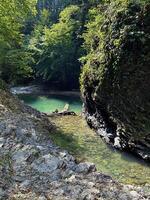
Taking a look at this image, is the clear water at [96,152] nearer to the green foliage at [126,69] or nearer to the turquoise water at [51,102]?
the green foliage at [126,69]

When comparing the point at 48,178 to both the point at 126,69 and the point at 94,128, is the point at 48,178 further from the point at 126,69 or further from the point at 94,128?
the point at 94,128

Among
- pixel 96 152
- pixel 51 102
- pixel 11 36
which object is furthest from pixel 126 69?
pixel 51 102

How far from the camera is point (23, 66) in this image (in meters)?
35.5

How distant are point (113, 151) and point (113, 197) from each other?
11.2 m

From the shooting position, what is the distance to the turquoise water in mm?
46019

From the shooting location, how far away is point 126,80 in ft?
75.5

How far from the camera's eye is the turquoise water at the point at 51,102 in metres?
46.0

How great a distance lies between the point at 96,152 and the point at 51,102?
92.8 ft

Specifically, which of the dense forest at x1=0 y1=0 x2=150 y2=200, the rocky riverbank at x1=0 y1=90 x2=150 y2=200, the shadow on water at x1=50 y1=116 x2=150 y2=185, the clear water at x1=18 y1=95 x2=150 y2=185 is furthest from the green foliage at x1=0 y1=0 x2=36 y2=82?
the rocky riverbank at x1=0 y1=90 x2=150 y2=200

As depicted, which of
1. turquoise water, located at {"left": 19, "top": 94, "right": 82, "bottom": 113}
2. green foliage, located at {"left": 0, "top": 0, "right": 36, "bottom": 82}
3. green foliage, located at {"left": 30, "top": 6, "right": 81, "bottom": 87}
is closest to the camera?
green foliage, located at {"left": 0, "top": 0, "right": 36, "bottom": 82}

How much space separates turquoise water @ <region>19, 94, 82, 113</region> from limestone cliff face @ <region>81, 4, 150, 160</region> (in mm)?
18672

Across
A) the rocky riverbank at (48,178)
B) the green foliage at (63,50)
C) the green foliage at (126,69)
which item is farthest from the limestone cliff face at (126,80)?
the green foliage at (63,50)

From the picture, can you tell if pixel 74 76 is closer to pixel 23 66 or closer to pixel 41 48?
pixel 41 48

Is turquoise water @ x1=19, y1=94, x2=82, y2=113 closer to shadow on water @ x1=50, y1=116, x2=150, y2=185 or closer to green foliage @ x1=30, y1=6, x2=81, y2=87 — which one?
green foliage @ x1=30, y1=6, x2=81, y2=87
